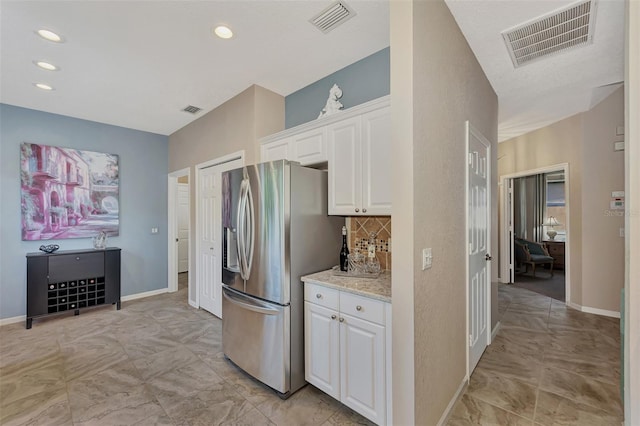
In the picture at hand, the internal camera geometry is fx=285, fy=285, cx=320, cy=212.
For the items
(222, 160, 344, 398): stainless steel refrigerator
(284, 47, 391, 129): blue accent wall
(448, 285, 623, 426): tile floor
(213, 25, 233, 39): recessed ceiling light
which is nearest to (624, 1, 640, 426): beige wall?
(448, 285, 623, 426): tile floor

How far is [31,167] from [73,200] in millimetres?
595

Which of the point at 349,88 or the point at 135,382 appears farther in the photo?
the point at 349,88

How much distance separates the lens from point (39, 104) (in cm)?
365

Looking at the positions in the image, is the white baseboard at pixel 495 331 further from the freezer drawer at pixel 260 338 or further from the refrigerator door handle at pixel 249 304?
the refrigerator door handle at pixel 249 304

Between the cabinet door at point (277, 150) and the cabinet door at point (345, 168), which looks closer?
the cabinet door at point (345, 168)

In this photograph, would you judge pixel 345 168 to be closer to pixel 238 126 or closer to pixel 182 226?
pixel 238 126

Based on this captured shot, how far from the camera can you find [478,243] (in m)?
2.59

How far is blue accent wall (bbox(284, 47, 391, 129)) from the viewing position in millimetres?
2508

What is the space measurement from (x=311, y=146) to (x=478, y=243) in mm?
1750

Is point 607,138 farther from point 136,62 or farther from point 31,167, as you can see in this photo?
point 31,167

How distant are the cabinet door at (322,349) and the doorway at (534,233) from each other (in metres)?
4.56

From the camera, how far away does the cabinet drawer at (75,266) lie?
3.65 meters

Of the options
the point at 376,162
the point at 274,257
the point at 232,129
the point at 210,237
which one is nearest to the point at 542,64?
the point at 376,162

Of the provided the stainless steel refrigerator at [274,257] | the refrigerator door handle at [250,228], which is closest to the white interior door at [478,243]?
the stainless steel refrigerator at [274,257]
